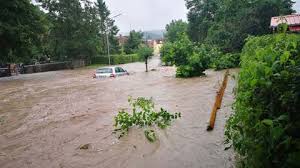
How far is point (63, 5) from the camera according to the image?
50.2m

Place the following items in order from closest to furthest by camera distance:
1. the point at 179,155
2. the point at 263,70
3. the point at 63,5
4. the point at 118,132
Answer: the point at 263,70 → the point at 179,155 → the point at 118,132 → the point at 63,5

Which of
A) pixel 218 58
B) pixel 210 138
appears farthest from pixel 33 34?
pixel 210 138

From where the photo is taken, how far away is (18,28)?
94.8 feet

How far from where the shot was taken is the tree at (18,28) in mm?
28984

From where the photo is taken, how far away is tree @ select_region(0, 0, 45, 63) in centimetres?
2898

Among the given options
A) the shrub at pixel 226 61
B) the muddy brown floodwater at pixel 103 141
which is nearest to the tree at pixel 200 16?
the shrub at pixel 226 61

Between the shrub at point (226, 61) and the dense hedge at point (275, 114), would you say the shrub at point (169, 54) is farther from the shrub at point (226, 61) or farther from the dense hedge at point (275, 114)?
the dense hedge at point (275, 114)

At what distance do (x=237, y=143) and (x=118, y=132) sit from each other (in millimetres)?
5288

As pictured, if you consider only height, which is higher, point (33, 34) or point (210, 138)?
point (33, 34)

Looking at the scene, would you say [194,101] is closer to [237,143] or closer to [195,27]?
[237,143]

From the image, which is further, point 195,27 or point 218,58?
A: point 195,27

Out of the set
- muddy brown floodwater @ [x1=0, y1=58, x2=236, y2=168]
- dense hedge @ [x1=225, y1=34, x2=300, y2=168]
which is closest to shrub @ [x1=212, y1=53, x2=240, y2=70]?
muddy brown floodwater @ [x1=0, y1=58, x2=236, y2=168]

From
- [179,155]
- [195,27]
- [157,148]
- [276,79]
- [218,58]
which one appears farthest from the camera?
[195,27]

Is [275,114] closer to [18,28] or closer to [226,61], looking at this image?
[226,61]
